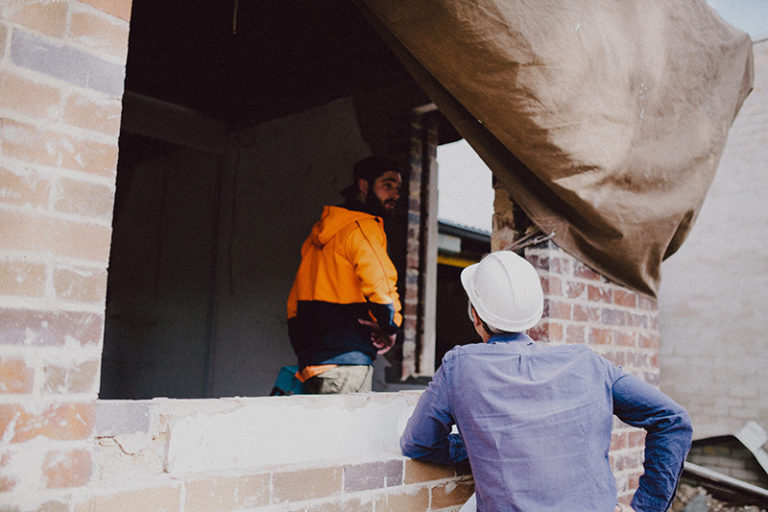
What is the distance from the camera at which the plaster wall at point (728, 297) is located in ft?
19.3

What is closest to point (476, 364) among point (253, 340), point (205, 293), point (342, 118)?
point (342, 118)

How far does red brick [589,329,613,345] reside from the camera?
280 cm

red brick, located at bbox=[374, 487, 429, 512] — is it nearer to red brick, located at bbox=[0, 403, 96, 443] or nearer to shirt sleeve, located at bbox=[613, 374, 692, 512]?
shirt sleeve, located at bbox=[613, 374, 692, 512]

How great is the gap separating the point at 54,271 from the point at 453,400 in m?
1.14

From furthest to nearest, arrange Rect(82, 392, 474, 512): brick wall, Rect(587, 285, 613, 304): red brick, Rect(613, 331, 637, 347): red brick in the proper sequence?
Rect(613, 331, 637, 347): red brick → Rect(587, 285, 613, 304): red brick → Rect(82, 392, 474, 512): brick wall

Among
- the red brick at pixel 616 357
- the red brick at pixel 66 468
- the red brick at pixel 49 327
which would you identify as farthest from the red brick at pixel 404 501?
the red brick at pixel 616 357

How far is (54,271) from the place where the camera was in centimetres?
131

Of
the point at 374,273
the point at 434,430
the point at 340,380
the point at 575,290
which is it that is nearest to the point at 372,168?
the point at 374,273

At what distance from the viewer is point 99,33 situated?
1.42 m

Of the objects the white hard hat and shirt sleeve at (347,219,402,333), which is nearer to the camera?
the white hard hat

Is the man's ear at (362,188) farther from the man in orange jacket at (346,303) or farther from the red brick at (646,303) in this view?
the red brick at (646,303)

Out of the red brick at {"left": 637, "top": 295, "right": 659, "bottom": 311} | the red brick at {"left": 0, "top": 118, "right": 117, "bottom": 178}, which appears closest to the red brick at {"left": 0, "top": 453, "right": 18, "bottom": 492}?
the red brick at {"left": 0, "top": 118, "right": 117, "bottom": 178}

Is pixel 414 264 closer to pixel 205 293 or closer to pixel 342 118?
pixel 342 118

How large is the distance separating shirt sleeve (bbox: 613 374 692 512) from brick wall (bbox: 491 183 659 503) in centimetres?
66
